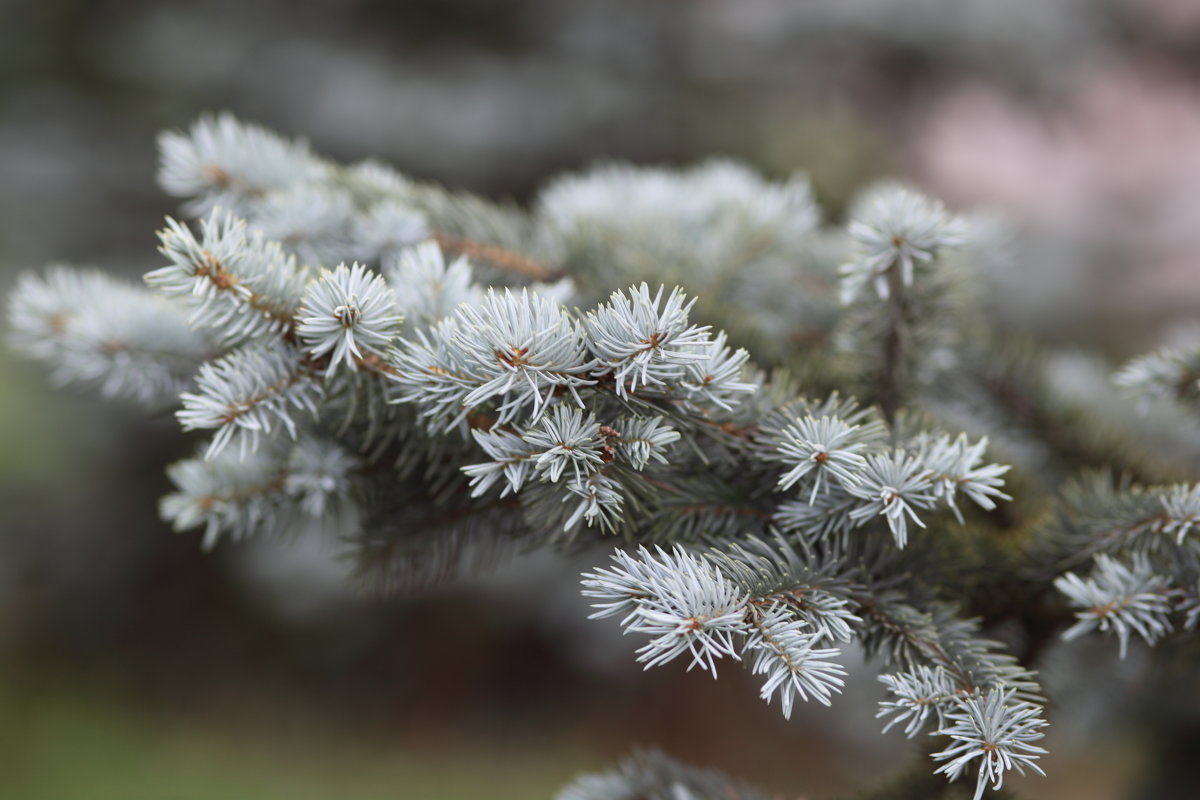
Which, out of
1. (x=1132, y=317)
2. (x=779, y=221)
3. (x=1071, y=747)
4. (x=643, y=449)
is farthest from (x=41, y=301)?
(x=1132, y=317)

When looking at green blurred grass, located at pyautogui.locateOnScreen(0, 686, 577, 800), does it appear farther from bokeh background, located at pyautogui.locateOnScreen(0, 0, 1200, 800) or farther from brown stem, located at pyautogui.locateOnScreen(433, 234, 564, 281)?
brown stem, located at pyautogui.locateOnScreen(433, 234, 564, 281)

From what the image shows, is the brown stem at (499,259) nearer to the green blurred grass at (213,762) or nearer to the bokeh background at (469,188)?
the bokeh background at (469,188)

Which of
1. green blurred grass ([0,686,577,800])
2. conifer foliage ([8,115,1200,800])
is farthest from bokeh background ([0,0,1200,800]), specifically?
conifer foliage ([8,115,1200,800])

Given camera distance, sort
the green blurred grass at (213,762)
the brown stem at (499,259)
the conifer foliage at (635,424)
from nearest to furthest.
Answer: the conifer foliage at (635,424), the brown stem at (499,259), the green blurred grass at (213,762)

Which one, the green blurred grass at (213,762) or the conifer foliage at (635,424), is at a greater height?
the conifer foliage at (635,424)

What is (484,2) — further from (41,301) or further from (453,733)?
(453,733)

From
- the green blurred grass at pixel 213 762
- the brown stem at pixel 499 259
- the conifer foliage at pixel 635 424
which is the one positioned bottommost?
the green blurred grass at pixel 213 762

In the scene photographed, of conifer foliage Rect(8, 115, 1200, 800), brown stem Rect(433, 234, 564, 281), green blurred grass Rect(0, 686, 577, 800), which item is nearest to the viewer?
conifer foliage Rect(8, 115, 1200, 800)

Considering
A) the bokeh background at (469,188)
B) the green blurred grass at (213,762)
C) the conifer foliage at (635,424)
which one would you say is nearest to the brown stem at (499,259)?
the conifer foliage at (635,424)
